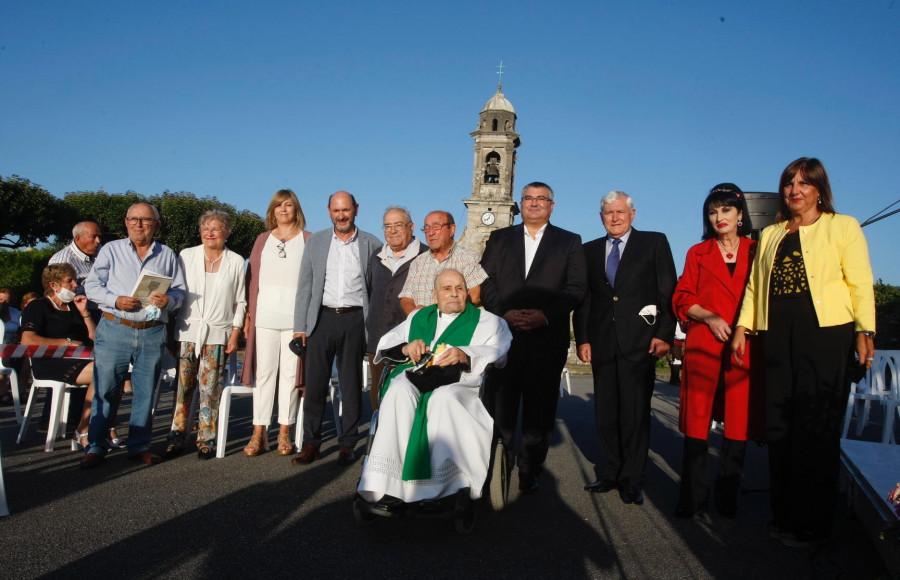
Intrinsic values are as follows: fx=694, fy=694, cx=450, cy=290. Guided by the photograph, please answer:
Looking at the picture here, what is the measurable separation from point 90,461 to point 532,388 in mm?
3693

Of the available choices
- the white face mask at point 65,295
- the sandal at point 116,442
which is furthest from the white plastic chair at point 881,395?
the white face mask at point 65,295

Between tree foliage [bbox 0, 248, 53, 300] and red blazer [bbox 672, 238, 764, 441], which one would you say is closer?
red blazer [bbox 672, 238, 764, 441]

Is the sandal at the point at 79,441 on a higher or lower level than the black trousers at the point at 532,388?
lower

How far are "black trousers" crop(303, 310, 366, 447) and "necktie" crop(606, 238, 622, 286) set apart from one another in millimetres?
2394

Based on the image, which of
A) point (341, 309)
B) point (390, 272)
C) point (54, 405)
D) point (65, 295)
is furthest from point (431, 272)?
point (65, 295)

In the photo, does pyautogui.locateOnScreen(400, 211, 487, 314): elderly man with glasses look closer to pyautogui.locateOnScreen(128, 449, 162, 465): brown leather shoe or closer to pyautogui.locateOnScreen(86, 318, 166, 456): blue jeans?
pyautogui.locateOnScreen(86, 318, 166, 456): blue jeans

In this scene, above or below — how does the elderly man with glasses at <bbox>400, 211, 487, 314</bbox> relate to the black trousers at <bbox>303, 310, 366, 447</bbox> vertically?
above

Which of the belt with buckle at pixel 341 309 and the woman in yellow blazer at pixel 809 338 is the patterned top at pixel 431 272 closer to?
the belt with buckle at pixel 341 309

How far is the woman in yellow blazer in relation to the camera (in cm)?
421

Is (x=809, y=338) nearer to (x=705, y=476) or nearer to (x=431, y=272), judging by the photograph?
(x=705, y=476)

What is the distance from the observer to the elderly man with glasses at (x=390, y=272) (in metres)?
6.43

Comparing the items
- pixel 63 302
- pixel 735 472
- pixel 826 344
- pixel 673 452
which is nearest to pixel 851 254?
pixel 826 344

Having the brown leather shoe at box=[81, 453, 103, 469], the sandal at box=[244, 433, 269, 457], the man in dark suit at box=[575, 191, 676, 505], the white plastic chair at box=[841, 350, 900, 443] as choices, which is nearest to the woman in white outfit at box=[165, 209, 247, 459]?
the sandal at box=[244, 433, 269, 457]

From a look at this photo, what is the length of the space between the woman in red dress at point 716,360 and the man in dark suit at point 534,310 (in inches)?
37.9
